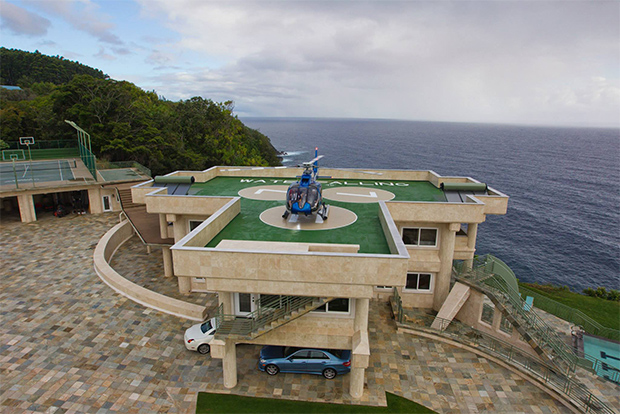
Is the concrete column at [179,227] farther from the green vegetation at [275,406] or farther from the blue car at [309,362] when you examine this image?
the green vegetation at [275,406]

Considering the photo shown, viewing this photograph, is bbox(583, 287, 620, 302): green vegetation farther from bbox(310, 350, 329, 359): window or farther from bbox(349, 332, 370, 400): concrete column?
bbox(310, 350, 329, 359): window

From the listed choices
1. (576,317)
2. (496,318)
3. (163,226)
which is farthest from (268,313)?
(576,317)

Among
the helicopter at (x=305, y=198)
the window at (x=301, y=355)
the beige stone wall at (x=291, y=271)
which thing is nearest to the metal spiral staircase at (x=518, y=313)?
the beige stone wall at (x=291, y=271)

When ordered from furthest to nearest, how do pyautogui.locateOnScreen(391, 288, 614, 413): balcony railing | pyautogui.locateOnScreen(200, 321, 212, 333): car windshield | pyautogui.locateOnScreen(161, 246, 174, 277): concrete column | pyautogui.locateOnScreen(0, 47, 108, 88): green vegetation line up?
pyautogui.locateOnScreen(0, 47, 108, 88): green vegetation < pyautogui.locateOnScreen(161, 246, 174, 277): concrete column < pyautogui.locateOnScreen(200, 321, 212, 333): car windshield < pyautogui.locateOnScreen(391, 288, 614, 413): balcony railing

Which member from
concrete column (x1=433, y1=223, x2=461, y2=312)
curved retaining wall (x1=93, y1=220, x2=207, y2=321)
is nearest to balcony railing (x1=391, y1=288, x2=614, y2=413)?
concrete column (x1=433, y1=223, x2=461, y2=312)

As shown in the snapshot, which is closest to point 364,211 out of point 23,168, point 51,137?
point 23,168
